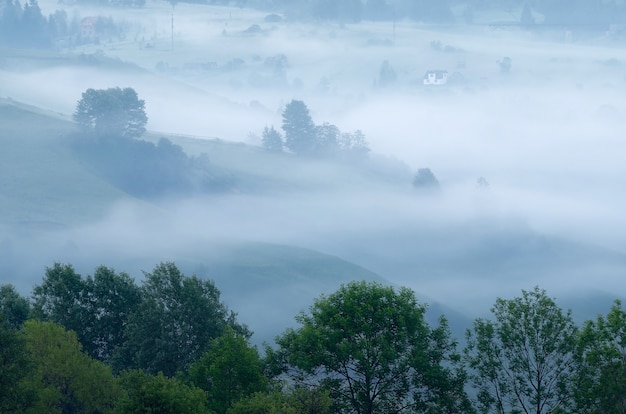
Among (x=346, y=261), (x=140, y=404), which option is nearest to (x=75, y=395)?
(x=140, y=404)

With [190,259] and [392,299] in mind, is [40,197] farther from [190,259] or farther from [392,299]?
[392,299]

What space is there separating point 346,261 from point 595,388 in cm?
12597

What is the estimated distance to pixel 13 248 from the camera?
156750 mm

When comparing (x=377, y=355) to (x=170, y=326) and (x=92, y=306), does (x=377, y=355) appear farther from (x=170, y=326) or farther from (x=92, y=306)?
(x=92, y=306)

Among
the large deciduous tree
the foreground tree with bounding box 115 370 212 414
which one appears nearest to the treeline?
the foreground tree with bounding box 115 370 212 414

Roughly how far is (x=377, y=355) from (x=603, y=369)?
1241 centimetres

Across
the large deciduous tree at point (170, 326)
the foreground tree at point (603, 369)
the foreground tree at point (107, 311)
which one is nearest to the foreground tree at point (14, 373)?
the large deciduous tree at point (170, 326)

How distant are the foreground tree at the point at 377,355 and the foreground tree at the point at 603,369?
672 centimetres

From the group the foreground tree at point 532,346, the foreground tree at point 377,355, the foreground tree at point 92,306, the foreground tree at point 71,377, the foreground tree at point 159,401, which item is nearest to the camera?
the foreground tree at point 159,401

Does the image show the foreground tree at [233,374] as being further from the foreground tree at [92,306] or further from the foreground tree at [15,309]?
the foreground tree at [15,309]

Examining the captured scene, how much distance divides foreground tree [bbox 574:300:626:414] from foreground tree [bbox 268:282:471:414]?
6.72 metres

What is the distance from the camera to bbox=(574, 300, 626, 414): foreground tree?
153 feet

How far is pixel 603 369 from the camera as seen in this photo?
156 feet

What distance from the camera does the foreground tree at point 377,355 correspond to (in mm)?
51969
